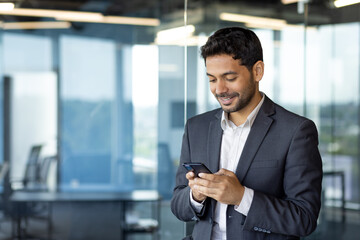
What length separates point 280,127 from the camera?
1.76 metres

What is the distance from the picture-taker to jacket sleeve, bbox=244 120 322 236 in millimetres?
1639

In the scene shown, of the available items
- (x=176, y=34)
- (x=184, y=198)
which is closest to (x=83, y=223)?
(x=176, y=34)

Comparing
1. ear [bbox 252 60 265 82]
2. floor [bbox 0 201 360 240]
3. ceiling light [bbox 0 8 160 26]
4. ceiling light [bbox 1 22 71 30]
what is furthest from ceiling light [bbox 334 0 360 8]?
ceiling light [bbox 1 22 71 30]

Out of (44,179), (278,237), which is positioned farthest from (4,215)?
(278,237)

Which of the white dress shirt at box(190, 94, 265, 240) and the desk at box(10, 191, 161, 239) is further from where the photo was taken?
the desk at box(10, 191, 161, 239)

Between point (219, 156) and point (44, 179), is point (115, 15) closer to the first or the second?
point (44, 179)

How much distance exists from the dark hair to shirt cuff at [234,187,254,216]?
0.44 metres

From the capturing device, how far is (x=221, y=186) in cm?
159

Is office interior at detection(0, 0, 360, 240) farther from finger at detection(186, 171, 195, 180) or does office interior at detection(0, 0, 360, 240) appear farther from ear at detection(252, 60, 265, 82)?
finger at detection(186, 171, 195, 180)

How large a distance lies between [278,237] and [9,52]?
4448 mm

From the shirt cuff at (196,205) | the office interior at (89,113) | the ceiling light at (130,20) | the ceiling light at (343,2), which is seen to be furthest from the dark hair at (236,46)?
the ceiling light at (130,20)

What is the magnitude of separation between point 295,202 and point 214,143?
38cm

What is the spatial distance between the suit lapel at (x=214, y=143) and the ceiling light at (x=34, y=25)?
13.4 ft

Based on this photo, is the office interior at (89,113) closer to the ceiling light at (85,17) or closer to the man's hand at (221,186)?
the ceiling light at (85,17)
